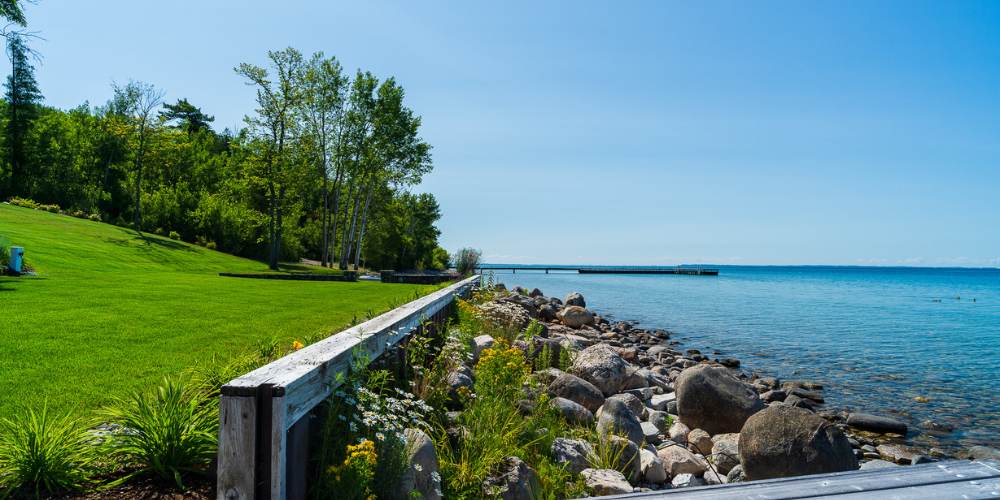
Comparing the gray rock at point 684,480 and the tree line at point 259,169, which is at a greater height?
the tree line at point 259,169

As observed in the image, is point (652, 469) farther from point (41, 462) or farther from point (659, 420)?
point (41, 462)

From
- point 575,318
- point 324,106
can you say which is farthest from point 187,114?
point 575,318

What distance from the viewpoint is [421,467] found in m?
3.68

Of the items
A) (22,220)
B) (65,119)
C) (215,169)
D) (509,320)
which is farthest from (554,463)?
(65,119)

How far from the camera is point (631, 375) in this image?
9172 mm

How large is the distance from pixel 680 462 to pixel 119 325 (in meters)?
8.14

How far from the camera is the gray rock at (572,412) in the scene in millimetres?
6191

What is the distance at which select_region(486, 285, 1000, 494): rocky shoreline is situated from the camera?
553cm

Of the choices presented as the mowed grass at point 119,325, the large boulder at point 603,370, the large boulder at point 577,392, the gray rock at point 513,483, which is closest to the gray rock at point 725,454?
the large boulder at point 577,392

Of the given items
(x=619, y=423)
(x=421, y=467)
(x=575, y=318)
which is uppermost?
(x=421, y=467)

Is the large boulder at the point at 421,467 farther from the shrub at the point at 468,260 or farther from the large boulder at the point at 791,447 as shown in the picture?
the shrub at the point at 468,260

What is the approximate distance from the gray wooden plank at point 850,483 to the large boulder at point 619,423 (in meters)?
4.22

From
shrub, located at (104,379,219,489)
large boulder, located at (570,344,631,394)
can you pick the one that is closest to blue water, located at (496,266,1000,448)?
large boulder, located at (570,344,631,394)

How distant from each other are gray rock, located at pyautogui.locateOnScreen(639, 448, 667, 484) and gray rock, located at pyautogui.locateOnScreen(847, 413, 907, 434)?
5373 millimetres
